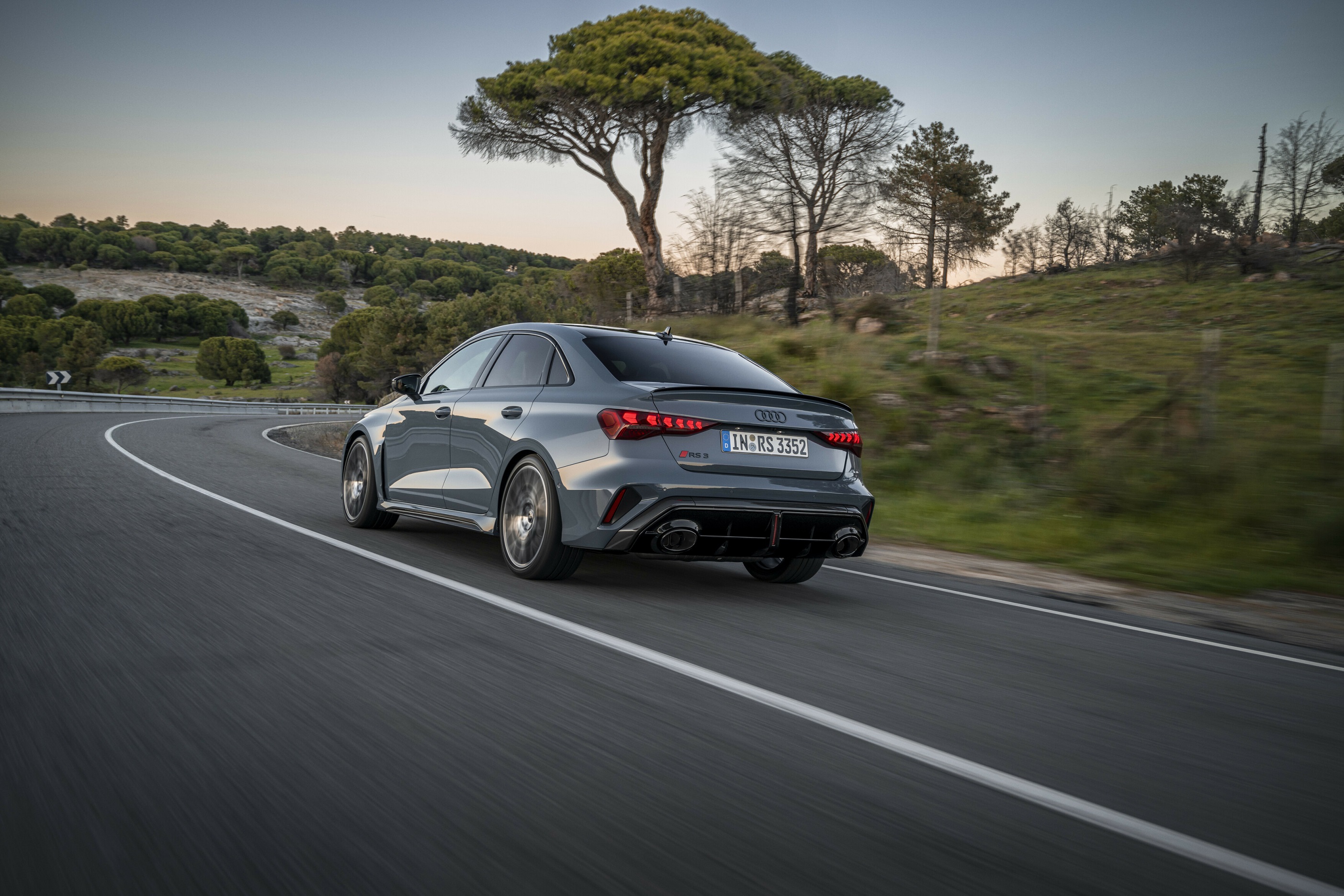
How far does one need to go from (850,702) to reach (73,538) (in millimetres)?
5565

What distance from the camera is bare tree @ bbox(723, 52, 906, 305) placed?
24.7m

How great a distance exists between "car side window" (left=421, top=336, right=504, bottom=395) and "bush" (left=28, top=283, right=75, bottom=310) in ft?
468

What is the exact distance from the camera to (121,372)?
102250 millimetres

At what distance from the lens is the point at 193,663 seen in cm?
373

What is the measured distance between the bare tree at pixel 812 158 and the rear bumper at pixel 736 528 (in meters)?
19.6

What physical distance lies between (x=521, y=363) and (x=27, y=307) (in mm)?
133020

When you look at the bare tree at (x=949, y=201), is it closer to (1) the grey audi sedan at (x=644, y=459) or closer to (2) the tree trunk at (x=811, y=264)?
(2) the tree trunk at (x=811, y=264)

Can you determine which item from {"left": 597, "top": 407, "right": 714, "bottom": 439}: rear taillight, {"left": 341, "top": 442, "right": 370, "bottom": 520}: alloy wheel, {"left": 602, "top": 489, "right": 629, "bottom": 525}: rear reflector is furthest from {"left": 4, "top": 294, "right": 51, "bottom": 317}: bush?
{"left": 602, "top": 489, "right": 629, "bottom": 525}: rear reflector

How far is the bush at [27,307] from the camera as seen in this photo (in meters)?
114

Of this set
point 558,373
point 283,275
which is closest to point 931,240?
point 558,373

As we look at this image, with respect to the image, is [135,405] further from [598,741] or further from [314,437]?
[598,741]

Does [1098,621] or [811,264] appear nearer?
[1098,621]

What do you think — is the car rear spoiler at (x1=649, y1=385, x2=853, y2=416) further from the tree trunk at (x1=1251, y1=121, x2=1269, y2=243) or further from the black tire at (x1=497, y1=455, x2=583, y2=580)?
the tree trunk at (x1=1251, y1=121, x2=1269, y2=243)

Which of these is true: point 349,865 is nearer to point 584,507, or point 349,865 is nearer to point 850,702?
point 850,702
